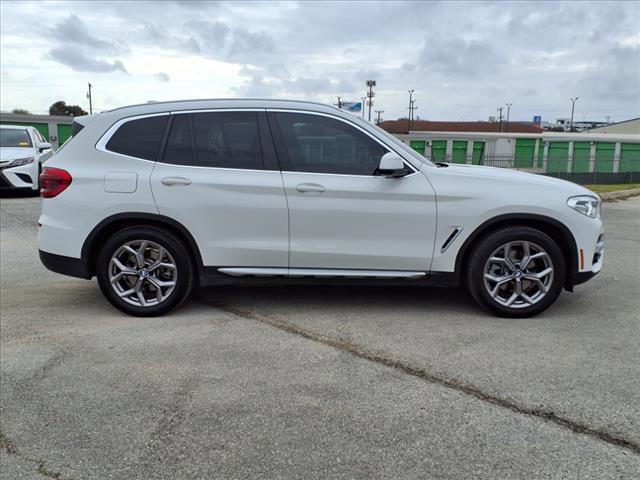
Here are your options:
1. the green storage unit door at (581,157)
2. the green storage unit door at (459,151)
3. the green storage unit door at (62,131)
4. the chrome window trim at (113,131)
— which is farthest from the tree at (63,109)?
the chrome window trim at (113,131)

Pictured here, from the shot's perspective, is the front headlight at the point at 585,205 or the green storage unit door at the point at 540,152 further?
the green storage unit door at the point at 540,152

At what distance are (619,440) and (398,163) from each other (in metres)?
2.55

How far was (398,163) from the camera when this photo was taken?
4.62 meters

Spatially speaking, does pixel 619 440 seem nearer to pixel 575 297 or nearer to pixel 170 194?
pixel 575 297

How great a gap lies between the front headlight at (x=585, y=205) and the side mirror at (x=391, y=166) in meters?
1.42

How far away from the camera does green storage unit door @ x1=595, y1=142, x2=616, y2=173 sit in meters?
32.2

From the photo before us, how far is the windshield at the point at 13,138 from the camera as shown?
1381 cm

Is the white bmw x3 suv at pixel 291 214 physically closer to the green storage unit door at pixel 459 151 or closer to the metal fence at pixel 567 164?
the metal fence at pixel 567 164

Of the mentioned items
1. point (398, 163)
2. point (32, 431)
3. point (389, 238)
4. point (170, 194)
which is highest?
point (398, 163)

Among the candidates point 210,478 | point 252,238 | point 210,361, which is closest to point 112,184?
point 252,238

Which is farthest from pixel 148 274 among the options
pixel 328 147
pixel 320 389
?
pixel 320 389

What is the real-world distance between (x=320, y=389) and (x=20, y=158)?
1241 centimetres

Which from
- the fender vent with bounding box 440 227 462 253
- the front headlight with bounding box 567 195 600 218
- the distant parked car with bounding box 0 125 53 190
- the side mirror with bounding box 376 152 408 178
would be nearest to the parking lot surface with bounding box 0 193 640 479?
the fender vent with bounding box 440 227 462 253

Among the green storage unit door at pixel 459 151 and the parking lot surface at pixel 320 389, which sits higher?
the green storage unit door at pixel 459 151
